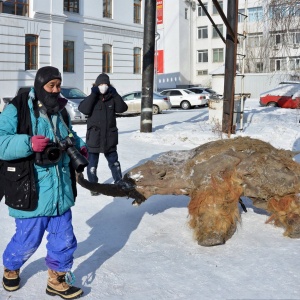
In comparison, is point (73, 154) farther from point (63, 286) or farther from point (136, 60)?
point (136, 60)

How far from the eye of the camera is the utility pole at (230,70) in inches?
527

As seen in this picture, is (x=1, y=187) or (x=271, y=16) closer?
(x=1, y=187)

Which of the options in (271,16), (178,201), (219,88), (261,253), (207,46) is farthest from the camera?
(207,46)

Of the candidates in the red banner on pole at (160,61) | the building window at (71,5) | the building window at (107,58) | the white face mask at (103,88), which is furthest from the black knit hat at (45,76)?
the red banner on pole at (160,61)

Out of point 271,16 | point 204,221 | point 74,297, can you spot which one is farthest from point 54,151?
point 271,16

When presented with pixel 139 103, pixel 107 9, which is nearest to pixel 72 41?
pixel 107 9

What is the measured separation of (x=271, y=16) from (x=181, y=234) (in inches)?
393

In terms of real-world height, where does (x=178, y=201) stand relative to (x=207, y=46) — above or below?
below

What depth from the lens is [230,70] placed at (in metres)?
13.5

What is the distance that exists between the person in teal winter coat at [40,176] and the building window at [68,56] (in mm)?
28394

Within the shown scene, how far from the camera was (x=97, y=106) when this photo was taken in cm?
737

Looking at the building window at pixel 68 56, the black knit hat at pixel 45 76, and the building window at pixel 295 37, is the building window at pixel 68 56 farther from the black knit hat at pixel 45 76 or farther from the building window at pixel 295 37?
the black knit hat at pixel 45 76

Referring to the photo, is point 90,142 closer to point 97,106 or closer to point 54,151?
point 97,106

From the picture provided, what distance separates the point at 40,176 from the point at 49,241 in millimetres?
505
